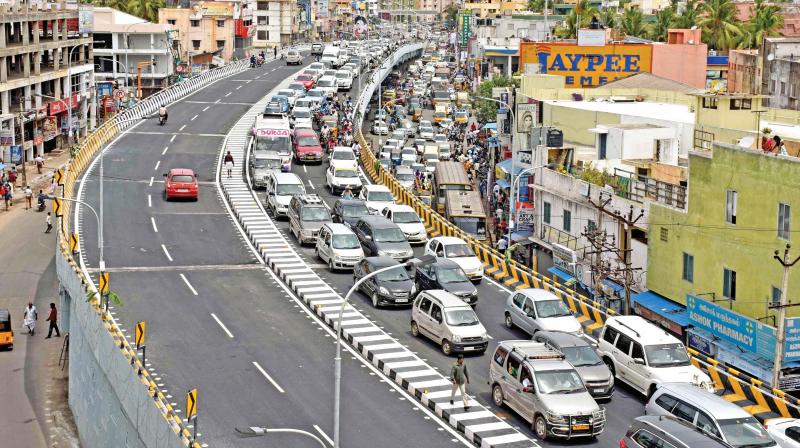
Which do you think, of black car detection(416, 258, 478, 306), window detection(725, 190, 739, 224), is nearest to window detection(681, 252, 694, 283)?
window detection(725, 190, 739, 224)

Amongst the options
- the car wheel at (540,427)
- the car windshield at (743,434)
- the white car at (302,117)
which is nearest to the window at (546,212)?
the car wheel at (540,427)

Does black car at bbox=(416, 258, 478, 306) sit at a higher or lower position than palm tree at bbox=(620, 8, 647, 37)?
lower

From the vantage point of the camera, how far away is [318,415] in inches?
1538

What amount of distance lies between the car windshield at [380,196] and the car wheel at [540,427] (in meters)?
30.8

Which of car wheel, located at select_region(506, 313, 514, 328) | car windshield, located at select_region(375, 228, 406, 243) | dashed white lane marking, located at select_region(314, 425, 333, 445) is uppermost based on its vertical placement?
car windshield, located at select_region(375, 228, 406, 243)

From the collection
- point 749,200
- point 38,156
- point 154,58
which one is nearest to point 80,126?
point 38,156

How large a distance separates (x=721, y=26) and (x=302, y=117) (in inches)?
2068

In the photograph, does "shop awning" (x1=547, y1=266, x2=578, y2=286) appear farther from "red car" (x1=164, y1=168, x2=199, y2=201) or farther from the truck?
the truck

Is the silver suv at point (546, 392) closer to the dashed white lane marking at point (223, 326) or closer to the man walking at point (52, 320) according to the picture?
the dashed white lane marking at point (223, 326)

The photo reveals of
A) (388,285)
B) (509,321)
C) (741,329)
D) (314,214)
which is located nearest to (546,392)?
(741,329)

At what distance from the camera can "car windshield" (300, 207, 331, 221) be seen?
62.1 meters

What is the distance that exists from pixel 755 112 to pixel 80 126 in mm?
76823

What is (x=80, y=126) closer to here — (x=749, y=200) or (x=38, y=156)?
(x=38, y=156)

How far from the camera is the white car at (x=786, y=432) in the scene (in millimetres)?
34500
